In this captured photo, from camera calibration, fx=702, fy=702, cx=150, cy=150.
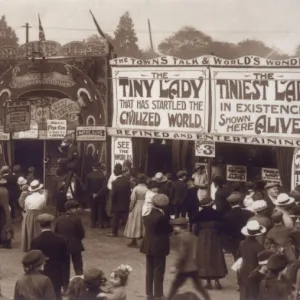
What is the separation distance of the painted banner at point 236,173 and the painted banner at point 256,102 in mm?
1288

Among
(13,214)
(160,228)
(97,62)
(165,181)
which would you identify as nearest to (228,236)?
(160,228)

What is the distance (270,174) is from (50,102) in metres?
7.09

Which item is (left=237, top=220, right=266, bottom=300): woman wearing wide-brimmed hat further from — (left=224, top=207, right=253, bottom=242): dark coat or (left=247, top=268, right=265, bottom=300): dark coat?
(left=224, top=207, right=253, bottom=242): dark coat

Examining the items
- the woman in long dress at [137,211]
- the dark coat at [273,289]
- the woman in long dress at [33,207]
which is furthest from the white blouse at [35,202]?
the dark coat at [273,289]

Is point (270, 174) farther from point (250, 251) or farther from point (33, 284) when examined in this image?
point (33, 284)

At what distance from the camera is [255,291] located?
7.95 meters

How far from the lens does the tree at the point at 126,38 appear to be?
873 inches

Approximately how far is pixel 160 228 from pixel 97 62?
9.94m

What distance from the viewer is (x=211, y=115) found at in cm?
1742

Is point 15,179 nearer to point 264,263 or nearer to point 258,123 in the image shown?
point 258,123

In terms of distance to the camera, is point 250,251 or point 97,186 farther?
point 97,186

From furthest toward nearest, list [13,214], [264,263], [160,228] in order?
[13,214]
[160,228]
[264,263]

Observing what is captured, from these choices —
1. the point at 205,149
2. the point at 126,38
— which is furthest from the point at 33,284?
the point at 126,38

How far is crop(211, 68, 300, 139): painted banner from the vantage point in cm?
1623
